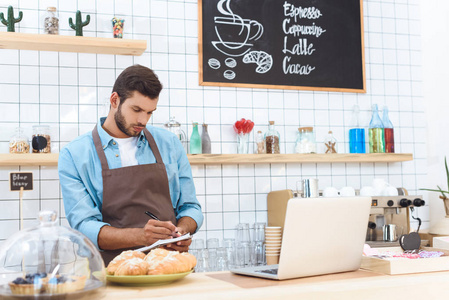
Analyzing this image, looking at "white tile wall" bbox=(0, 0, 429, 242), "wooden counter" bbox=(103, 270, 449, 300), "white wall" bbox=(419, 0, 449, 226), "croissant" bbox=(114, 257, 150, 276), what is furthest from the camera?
"white wall" bbox=(419, 0, 449, 226)

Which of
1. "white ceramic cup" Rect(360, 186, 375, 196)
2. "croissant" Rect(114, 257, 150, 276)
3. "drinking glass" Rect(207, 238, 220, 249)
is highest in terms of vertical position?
"white ceramic cup" Rect(360, 186, 375, 196)

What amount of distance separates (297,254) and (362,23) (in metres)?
2.85

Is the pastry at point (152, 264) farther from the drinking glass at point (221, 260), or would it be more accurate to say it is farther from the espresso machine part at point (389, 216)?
the espresso machine part at point (389, 216)

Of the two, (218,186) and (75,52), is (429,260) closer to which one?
(218,186)

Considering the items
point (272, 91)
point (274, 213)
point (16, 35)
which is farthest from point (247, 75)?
point (16, 35)

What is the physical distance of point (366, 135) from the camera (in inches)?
154

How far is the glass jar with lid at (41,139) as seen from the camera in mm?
3070

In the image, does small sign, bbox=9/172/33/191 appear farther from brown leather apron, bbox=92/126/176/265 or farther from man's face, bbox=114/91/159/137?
man's face, bbox=114/91/159/137

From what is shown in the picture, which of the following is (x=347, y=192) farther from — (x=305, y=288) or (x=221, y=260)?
(x=305, y=288)

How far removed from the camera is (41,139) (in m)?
3.08

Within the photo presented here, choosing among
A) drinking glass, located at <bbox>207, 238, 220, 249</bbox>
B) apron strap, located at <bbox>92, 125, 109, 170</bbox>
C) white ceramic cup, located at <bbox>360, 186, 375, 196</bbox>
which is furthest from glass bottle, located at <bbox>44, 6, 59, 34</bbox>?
white ceramic cup, located at <bbox>360, 186, 375, 196</bbox>

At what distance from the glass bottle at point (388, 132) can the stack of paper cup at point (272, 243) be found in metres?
1.12

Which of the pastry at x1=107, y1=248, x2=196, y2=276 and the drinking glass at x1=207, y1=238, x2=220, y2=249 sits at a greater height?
the pastry at x1=107, y1=248, x2=196, y2=276

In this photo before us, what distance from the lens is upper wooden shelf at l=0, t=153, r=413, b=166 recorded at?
9.84 ft
